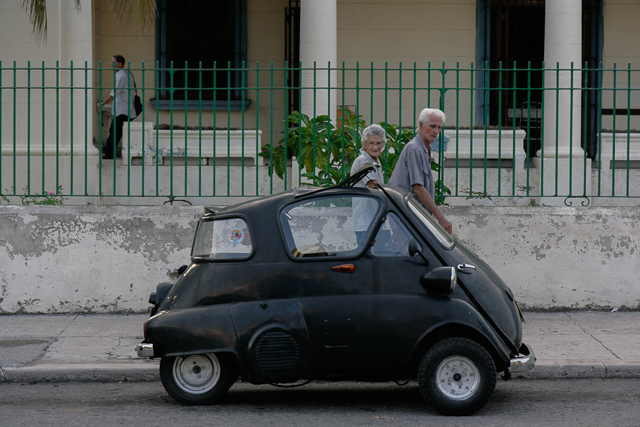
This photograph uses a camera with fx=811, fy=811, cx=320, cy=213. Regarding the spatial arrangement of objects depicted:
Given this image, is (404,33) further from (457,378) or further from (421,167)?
(457,378)

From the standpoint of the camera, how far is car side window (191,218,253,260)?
518 cm

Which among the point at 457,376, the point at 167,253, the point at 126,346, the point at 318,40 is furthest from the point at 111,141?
the point at 457,376

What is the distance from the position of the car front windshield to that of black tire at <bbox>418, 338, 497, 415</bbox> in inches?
26.0

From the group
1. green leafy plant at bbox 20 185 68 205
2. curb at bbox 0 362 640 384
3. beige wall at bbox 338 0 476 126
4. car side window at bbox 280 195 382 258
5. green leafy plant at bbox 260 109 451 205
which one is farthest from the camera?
beige wall at bbox 338 0 476 126

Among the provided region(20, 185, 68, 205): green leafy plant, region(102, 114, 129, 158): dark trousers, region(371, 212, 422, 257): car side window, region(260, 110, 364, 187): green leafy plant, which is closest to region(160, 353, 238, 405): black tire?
region(371, 212, 422, 257): car side window

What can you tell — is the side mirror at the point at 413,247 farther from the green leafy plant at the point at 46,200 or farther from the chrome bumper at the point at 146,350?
the green leafy plant at the point at 46,200

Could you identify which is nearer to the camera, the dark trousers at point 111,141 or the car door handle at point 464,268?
the car door handle at point 464,268

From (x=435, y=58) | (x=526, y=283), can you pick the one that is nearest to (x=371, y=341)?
(x=526, y=283)

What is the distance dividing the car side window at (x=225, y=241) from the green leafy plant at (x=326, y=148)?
2665 mm

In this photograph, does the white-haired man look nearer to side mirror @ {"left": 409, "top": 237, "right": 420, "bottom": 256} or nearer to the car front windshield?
the car front windshield

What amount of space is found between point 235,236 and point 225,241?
75mm

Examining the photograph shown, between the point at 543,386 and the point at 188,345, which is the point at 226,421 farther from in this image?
the point at 543,386

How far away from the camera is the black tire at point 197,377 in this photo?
521 cm

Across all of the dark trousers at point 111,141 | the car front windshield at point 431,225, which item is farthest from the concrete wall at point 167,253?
the dark trousers at point 111,141
